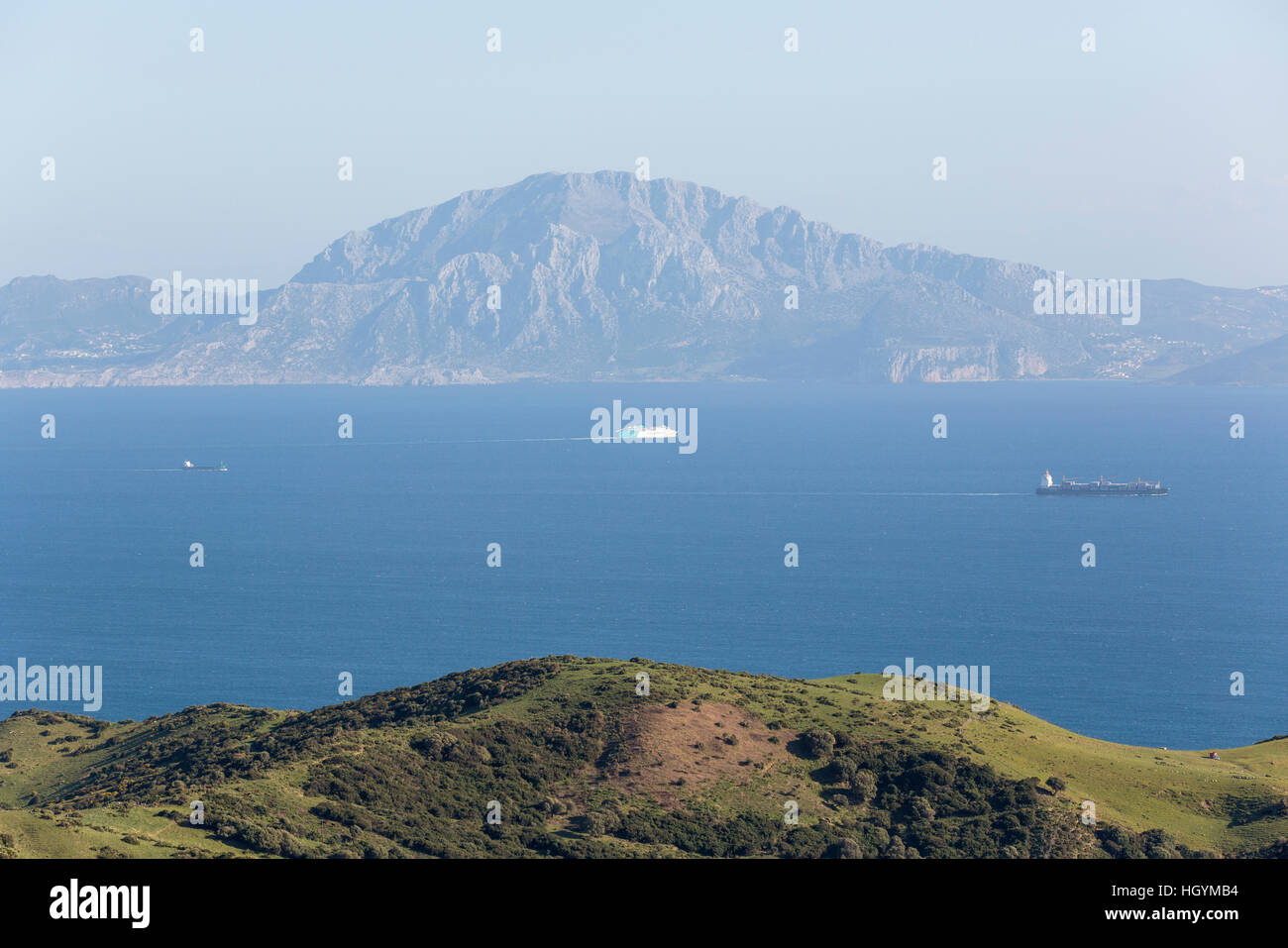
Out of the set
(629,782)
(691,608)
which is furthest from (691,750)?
(691,608)

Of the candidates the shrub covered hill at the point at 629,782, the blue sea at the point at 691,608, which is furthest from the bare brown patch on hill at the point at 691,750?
the blue sea at the point at 691,608

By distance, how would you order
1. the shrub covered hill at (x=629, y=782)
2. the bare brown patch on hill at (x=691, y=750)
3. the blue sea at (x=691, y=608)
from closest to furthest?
the shrub covered hill at (x=629, y=782) → the bare brown patch on hill at (x=691, y=750) → the blue sea at (x=691, y=608)

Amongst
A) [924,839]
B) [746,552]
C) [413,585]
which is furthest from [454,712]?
[746,552]

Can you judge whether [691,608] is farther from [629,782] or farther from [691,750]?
[629,782]

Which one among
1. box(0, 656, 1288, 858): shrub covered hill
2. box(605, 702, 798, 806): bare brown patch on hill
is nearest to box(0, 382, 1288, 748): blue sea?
box(0, 656, 1288, 858): shrub covered hill

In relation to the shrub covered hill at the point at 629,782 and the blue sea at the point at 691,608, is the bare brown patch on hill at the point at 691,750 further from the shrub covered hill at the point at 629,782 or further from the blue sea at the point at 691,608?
the blue sea at the point at 691,608

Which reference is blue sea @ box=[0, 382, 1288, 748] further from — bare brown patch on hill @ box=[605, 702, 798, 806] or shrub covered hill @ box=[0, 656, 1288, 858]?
bare brown patch on hill @ box=[605, 702, 798, 806]
